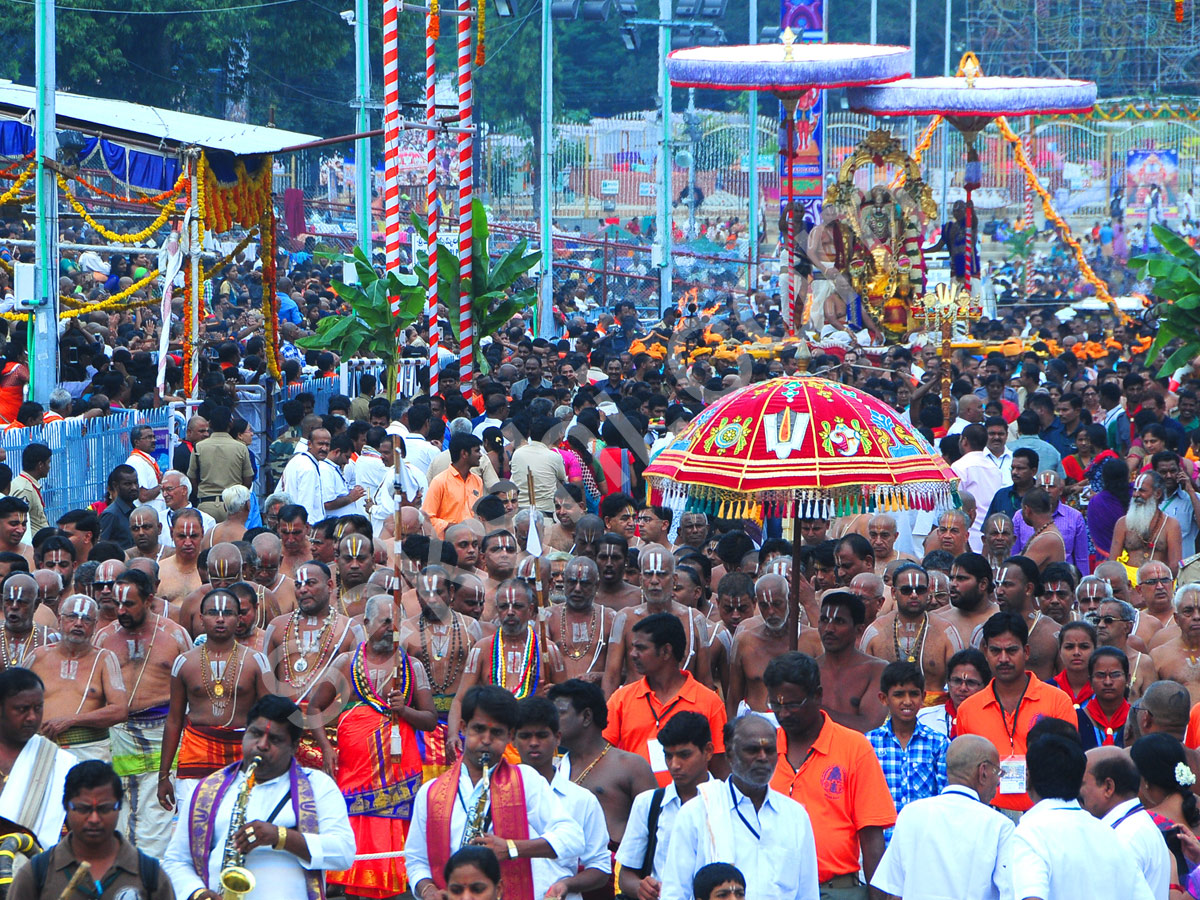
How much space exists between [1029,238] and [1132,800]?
4268 cm

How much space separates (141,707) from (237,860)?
2.32m

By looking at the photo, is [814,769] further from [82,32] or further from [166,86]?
[166,86]

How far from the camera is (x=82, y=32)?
38.5m

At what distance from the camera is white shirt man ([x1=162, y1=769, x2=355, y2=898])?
585 centimetres

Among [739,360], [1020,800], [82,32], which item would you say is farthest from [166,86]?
[1020,800]

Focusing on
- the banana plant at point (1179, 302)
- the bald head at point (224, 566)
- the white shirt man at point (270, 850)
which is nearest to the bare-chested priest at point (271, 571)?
the bald head at point (224, 566)

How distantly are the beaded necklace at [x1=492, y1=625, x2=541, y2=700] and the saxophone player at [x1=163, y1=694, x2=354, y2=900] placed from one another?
1760 mm

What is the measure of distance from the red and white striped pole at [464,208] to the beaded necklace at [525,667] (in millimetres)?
8974

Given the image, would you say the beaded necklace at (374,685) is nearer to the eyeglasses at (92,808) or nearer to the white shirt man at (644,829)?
the white shirt man at (644,829)

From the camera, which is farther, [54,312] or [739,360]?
[739,360]

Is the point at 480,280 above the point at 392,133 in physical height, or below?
below

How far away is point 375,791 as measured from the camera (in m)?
7.52

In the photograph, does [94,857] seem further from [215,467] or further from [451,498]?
[215,467]

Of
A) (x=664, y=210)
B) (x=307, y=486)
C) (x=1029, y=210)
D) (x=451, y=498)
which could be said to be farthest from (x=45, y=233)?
(x=1029, y=210)
